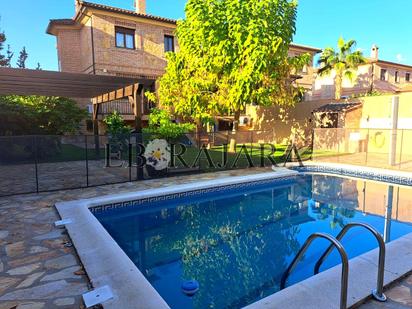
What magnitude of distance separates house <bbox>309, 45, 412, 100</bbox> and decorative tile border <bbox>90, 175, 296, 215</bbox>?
2216 centimetres

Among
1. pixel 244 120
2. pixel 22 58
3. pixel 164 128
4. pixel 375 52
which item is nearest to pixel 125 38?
pixel 244 120

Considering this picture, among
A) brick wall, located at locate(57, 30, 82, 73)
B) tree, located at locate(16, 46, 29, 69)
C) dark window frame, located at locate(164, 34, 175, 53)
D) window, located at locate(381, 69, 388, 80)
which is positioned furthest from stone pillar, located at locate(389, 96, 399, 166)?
tree, located at locate(16, 46, 29, 69)

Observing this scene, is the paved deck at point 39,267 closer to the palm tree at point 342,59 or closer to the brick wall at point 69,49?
the brick wall at point 69,49

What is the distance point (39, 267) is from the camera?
12.4ft

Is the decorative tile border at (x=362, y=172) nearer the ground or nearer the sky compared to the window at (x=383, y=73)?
nearer the ground

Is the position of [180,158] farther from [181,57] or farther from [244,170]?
[181,57]

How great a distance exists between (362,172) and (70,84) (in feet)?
39.6

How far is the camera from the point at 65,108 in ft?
50.9

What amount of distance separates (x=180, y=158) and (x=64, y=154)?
25.8 ft

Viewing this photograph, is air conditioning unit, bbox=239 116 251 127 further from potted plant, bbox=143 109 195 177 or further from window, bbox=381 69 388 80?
window, bbox=381 69 388 80

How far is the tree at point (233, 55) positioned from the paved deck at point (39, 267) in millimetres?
8936

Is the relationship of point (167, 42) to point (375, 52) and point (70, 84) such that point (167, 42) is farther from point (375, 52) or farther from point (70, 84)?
point (375, 52)

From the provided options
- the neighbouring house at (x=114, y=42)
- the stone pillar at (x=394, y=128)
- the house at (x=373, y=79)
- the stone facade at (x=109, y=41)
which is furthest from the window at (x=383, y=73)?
the stone facade at (x=109, y=41)

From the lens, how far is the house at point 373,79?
2948 centimetres
